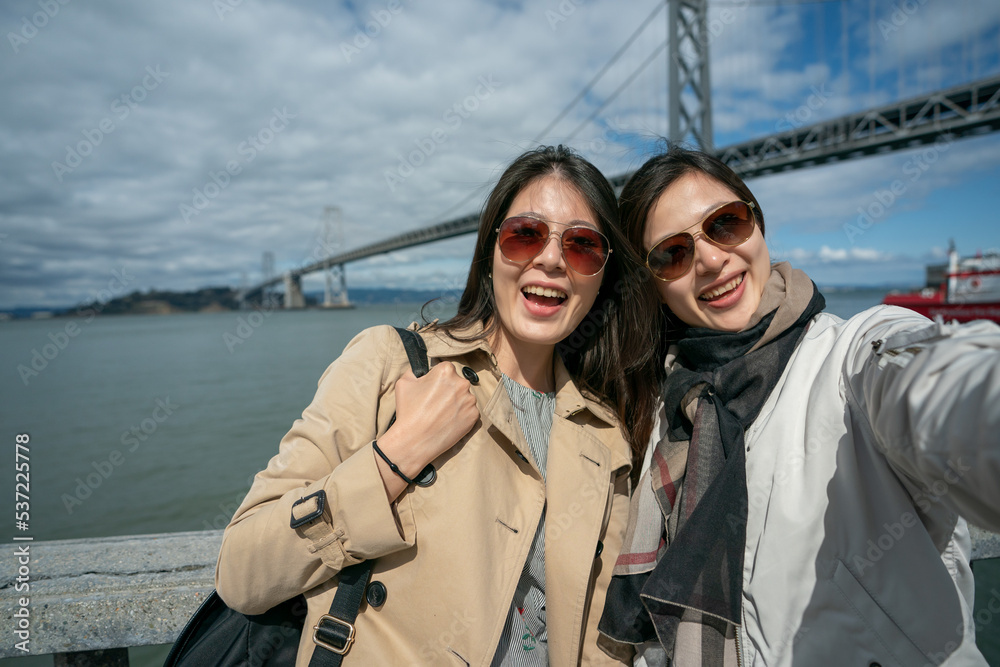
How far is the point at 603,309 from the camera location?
197 centimetres

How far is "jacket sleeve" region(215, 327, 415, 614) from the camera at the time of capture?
44.9 inches

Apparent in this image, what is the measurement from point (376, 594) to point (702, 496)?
0.85 metres

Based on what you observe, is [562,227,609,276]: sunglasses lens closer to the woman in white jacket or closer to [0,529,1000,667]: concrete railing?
the woman in white jacket

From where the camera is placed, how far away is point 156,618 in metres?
1.45

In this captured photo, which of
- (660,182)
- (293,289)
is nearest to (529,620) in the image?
(660,182)

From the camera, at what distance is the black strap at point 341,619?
117cm

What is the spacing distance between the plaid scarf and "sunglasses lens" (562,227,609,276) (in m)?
0.37

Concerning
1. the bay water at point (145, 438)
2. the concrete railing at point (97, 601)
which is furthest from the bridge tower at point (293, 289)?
the concrete railing at point (97, 601)

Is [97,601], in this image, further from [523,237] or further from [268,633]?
[523,237]

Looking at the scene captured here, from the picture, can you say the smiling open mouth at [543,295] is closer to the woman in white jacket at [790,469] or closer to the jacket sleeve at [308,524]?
the woman in white jacket at [790,469]

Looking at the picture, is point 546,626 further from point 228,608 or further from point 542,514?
point 228,608

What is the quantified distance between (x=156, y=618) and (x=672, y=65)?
74.1ft

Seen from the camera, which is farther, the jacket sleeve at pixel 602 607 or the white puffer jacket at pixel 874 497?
the jacket sleeve at pixel 602 607

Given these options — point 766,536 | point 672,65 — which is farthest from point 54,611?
point 672,65
